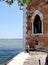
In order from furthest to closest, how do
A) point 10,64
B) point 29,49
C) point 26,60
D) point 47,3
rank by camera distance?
point 29,49 → point 47,3 → point 26,60 → point 10,64

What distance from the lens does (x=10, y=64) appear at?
11680mm

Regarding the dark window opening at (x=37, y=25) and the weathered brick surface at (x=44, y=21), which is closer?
the weathered brick surface at (x=44, y=21)

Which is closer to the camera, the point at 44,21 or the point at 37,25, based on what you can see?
the point at 44,21

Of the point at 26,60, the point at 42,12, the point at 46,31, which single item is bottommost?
the point at 26,60

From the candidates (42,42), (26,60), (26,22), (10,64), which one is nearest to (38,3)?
(26,22)

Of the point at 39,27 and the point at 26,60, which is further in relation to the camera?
the point at 39,27

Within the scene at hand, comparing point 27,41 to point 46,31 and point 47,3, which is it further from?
point 47,3

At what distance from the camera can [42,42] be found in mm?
16828

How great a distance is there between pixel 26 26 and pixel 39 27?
1.14 metres

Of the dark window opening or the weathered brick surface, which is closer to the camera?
the weathered brick surface

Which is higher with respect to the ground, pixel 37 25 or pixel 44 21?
pixel 44 21

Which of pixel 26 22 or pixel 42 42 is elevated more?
pixel 26 22

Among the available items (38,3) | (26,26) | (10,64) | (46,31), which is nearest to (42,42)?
(46,31)

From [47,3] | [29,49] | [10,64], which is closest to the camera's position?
[10,64]
